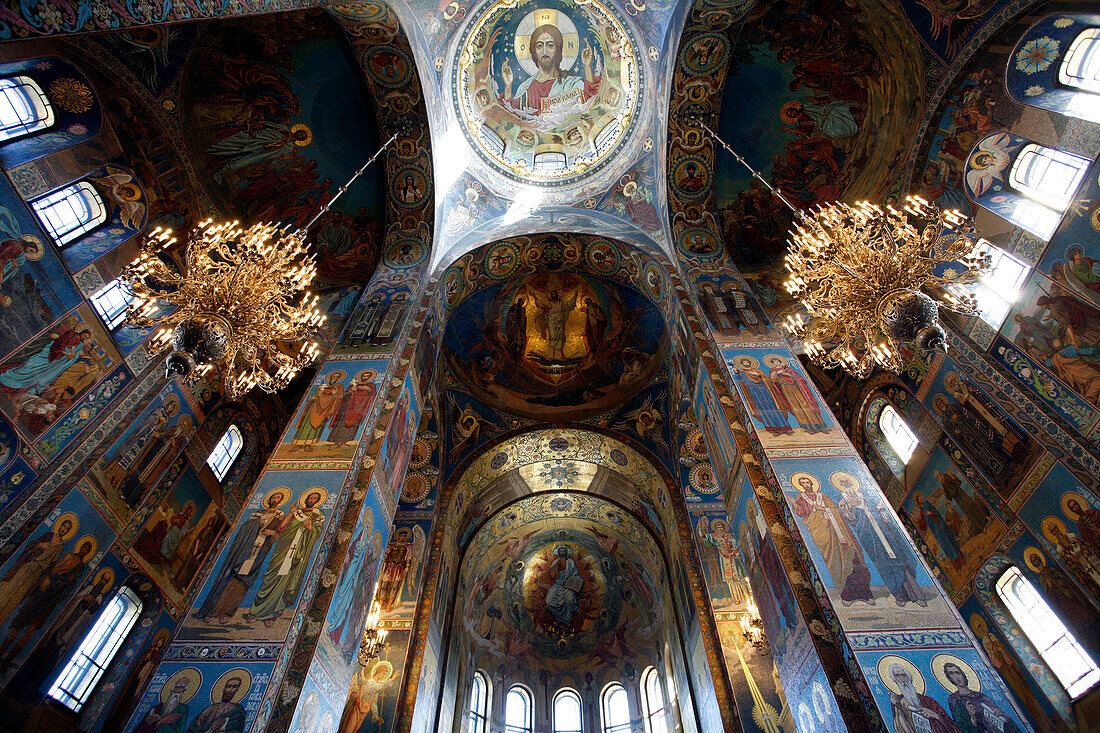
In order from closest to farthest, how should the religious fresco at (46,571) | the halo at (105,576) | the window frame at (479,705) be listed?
the religious fresco at (46,571) → the halo at (105,576) → the window frame at (479,705)

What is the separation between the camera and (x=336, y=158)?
38.2 ft

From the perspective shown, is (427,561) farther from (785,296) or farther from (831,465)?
(785,296)

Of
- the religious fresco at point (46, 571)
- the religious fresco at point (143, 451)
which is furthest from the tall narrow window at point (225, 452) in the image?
the religious fresco at point (46, 571)

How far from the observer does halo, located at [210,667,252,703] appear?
5098 mm

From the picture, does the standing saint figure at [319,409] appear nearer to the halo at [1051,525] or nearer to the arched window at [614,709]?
the halo at [1051,525]

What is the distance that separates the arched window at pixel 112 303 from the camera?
859cm

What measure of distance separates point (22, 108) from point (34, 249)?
81.0 inches

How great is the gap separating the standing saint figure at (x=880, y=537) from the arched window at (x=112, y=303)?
1040cm

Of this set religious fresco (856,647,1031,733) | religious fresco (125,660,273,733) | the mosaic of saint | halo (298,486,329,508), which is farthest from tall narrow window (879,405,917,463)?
religious fresco (125,660,273,733)

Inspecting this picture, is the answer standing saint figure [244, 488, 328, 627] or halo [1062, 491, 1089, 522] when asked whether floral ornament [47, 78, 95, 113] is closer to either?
standing saint figure [244, 488, 328, 627]

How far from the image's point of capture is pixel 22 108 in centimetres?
792

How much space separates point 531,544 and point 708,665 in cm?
690

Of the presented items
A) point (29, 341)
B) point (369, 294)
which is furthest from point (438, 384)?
point (29, 341)

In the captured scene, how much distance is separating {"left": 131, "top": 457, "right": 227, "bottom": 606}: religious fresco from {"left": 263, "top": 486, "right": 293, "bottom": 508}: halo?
347 cm
